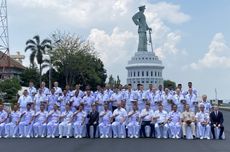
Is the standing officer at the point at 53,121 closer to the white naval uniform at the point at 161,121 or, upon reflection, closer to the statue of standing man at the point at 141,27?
the white naval uniform at the point at 161,121

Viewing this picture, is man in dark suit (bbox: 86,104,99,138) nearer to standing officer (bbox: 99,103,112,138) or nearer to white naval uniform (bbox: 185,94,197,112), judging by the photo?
standing officer (bbox: 99,103,112,138)

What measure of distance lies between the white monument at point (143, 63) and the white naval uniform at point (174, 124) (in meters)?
58.6

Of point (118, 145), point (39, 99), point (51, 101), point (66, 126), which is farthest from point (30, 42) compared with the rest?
point (118, 145)

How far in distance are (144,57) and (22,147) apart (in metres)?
64.5

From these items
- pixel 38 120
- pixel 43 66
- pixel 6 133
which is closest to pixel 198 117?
pixel 38 120

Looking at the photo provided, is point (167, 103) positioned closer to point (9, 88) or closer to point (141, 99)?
point (141, 99)

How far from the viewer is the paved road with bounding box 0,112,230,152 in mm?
15836

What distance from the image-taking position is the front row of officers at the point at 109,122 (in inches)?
795

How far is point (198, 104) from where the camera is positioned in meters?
21.3

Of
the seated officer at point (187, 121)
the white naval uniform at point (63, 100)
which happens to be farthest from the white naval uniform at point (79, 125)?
the seated officer at point (187, 121)

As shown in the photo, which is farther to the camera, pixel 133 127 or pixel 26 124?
pixel 26 124

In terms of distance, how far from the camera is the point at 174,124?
66.8 ft

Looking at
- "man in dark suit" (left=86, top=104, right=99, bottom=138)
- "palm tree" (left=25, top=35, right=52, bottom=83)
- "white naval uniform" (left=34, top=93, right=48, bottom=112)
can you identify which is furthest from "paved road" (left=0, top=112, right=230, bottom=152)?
"palm tree" (left=25, top=35, right=52, bottom=83)

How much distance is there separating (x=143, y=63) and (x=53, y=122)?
194ft
